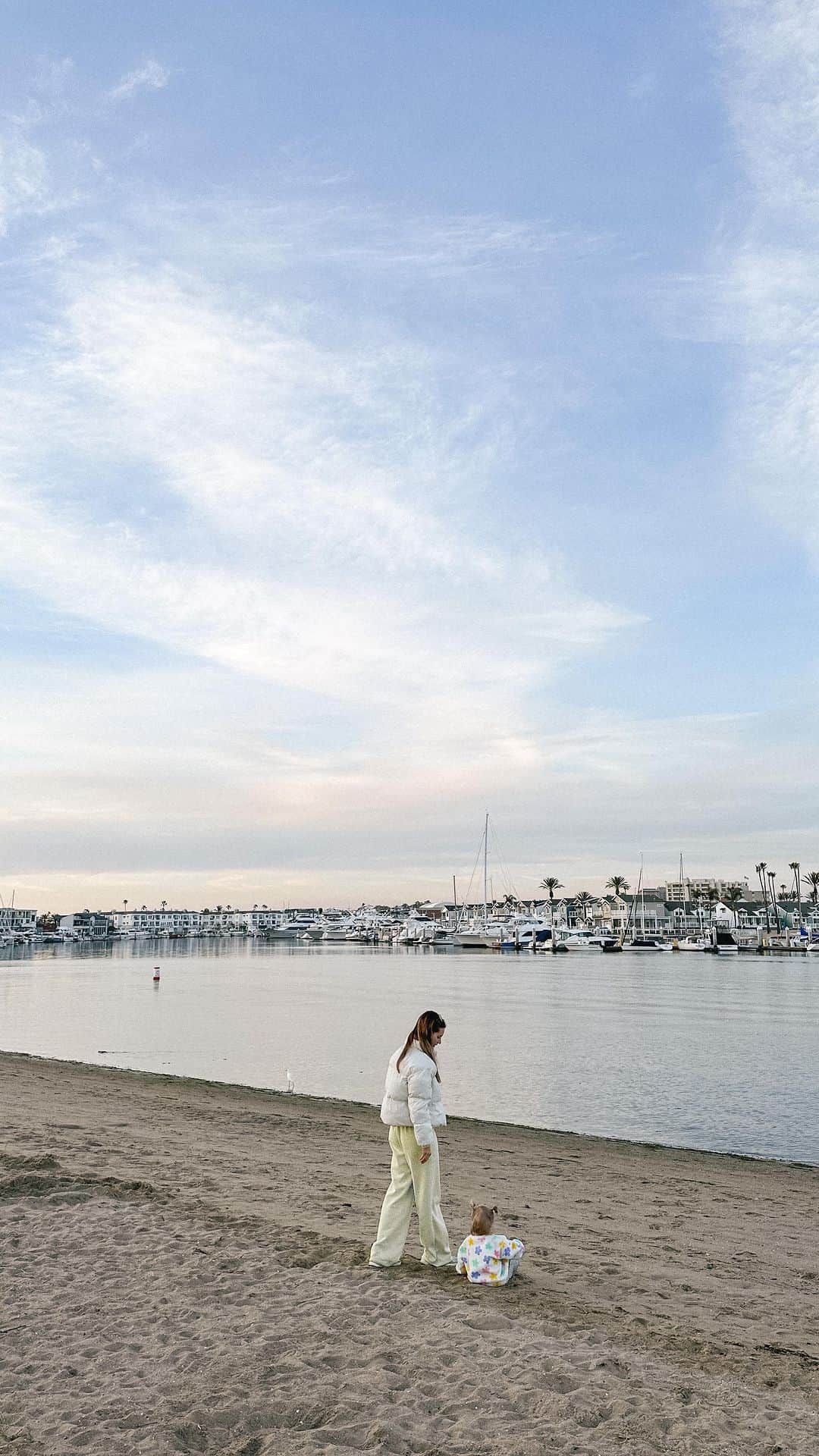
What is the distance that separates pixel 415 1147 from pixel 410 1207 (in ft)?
2.13

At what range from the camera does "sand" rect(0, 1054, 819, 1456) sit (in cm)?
584

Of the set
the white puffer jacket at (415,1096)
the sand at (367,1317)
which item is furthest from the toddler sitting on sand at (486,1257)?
the white puffer jacket at (415,1096)

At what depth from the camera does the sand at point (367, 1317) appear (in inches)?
230

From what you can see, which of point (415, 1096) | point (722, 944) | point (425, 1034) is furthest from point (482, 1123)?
point (722, 944)

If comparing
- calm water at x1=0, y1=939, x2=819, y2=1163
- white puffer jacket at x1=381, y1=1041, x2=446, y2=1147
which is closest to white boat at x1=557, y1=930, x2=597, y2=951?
calm water at x1=0, y1=939, x2=819, y2=1163

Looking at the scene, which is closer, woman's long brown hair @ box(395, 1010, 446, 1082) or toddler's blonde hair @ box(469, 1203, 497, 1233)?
woman's long brown hair @ box(395, 1010, 446, 1082)

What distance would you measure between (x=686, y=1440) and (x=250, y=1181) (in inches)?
314

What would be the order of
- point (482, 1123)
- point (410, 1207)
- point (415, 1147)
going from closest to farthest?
point (415, 1147), point (410, 1207), point (482, 1123)

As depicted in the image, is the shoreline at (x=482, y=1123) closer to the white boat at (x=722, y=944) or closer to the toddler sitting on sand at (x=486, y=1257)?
the toddler sitting on sand at (x=486, y=1257)

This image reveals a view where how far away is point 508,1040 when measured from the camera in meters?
40.1

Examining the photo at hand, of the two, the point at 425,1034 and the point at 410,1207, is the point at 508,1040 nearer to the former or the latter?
the point at 410,1207

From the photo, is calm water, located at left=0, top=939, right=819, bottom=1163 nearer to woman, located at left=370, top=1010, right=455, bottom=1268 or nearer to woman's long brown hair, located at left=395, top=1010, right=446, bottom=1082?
woman, located at left=370, top=1010, right=455, bottom=1268

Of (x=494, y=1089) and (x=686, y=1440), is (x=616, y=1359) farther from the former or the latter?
(x=494, y=1089)

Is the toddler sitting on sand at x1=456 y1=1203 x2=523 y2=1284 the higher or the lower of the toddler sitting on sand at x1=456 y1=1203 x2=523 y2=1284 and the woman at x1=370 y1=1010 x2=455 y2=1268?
the lower
